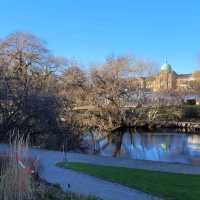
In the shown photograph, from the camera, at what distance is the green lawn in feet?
25.6

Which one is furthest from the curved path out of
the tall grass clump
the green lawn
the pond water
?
the pond water

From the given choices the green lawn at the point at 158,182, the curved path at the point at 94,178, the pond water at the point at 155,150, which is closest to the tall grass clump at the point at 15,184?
the curved path at the point at 94,178

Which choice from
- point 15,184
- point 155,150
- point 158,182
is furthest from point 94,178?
point 155,150

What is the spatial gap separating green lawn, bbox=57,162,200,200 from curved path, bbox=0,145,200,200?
32 cm

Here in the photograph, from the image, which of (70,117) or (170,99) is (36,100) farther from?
(170,99)

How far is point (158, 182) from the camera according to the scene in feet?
30.0

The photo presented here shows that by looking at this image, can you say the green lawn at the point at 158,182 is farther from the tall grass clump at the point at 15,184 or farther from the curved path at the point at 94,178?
the tall grass clump at the point at 15,184

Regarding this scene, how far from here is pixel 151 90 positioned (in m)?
41.6

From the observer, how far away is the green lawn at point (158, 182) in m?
7.82

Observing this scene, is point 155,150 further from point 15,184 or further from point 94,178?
point 15,184

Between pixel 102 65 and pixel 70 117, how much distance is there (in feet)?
42.7

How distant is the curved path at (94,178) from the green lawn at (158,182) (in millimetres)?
321

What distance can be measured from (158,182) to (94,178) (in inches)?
75.0

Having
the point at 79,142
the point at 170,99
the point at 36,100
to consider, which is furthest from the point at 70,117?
the point at 170,99
